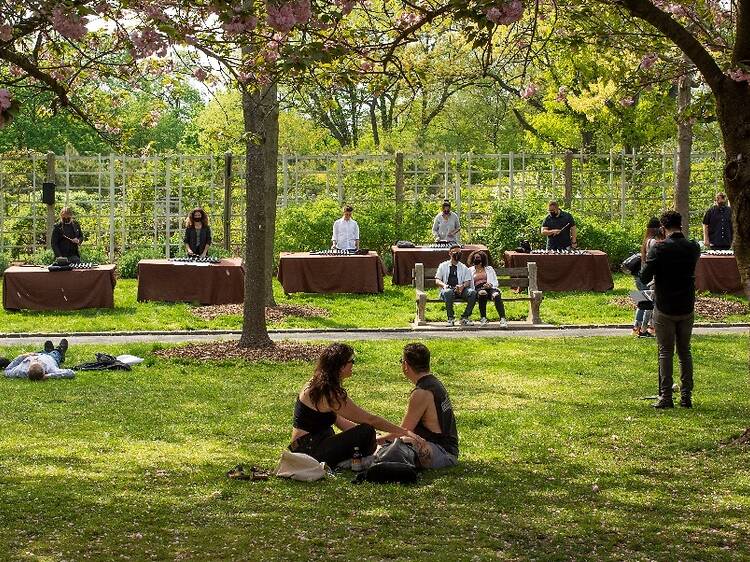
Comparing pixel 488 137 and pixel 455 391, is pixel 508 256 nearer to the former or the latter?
pixel 455 391

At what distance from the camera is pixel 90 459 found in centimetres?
1034

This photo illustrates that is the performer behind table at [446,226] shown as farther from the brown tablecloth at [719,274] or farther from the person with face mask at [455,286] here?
the brown tablecloth at [719,274]

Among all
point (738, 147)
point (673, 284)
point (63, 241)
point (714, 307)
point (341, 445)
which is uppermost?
point (738, 147)

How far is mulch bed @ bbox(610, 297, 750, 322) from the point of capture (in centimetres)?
2072

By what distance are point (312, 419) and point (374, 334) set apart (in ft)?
31.5

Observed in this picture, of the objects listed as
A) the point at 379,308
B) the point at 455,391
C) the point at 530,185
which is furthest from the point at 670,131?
the point at 455,391

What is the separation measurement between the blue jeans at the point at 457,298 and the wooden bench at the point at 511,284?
6.8 inches

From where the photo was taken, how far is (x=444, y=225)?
25547 mm

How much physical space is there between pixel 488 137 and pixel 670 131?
24760 millimetres

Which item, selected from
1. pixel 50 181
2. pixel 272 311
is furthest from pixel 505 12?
pixel 50 181

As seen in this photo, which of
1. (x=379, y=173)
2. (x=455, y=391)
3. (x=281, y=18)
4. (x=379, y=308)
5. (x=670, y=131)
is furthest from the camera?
(x=670, y=131)

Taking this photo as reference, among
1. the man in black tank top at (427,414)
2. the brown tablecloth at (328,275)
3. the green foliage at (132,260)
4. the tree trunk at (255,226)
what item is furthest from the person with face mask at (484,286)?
the man in black tank top at (427,414)

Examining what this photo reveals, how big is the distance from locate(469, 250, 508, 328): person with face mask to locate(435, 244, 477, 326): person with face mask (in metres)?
0.11

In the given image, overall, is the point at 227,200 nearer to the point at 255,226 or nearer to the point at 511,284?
the point at 511,284
